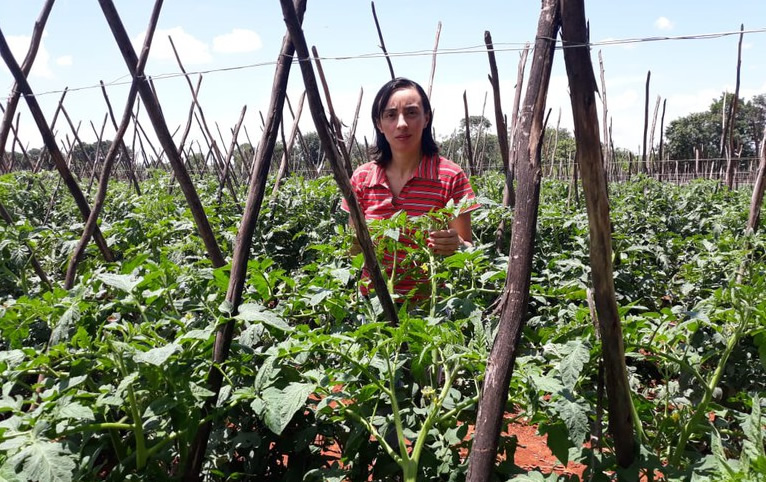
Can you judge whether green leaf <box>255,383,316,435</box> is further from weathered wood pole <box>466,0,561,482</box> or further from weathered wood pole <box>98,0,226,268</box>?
weathered wood pole <box>98,0,226,268</box>

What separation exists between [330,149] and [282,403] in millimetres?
648

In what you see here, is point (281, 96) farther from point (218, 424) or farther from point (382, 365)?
point (218, 424)

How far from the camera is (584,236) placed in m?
3.01

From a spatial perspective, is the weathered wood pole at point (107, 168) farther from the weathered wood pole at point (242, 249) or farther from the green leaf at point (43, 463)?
the green leaf at point (43, 463)

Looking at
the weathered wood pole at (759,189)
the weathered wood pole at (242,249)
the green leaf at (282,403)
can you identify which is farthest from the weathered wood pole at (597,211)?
the weathered wood pole at (759,189)

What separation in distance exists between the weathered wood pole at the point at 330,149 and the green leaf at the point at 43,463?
2.48ft

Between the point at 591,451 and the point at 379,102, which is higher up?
the point at 379,102


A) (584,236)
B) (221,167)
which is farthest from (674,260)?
(221,167)

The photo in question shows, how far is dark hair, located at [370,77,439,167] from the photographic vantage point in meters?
2.45

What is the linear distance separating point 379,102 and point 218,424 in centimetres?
159

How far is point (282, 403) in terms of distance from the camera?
3.70 ft

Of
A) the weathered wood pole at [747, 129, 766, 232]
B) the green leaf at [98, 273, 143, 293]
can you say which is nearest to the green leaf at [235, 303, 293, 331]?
the green leaf at [98, 273, 143, 293]

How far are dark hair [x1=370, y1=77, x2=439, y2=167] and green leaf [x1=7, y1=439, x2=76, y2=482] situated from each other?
6.20 feet

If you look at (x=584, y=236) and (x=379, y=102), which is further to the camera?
(x=584, y=236)
